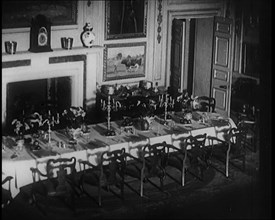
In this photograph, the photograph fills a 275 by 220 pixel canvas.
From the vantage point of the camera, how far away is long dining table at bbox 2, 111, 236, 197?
636 cm

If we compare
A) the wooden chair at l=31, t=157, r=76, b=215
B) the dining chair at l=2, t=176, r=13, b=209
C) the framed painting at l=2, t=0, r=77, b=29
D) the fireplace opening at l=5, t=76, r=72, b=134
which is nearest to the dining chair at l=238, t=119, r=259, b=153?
the fireplace opening at l=5, t=76, r=72, b=134

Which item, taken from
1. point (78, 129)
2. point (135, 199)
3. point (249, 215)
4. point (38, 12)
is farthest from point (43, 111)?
point (249, 215)

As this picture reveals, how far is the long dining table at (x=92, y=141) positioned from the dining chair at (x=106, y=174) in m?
0.14

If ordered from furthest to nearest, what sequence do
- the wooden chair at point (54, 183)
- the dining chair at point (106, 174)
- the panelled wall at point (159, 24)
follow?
the panelled wall at point (159, 24)
the dining chair at point (106, 174)
the wooden chair at point (54, 183)

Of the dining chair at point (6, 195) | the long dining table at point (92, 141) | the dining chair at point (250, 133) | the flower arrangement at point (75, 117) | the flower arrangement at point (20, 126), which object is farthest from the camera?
the dining chair at point (250, 133)

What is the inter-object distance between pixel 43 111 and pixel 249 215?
2951mm

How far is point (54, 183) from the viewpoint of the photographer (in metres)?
6.28

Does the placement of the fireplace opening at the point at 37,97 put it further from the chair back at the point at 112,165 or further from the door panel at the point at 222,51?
the door panel at the point at 222,51

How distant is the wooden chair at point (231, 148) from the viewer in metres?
7.55

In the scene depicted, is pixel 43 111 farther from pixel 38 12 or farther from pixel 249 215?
pixel 249 215

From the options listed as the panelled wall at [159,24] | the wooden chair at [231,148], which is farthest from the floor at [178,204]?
the panelled wall at [159,24]

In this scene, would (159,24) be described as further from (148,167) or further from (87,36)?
(148,167)

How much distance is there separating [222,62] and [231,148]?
213cm

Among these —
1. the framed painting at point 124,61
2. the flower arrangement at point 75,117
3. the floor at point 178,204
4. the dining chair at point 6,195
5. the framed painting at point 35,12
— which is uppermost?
the framed painting at point 35,12
